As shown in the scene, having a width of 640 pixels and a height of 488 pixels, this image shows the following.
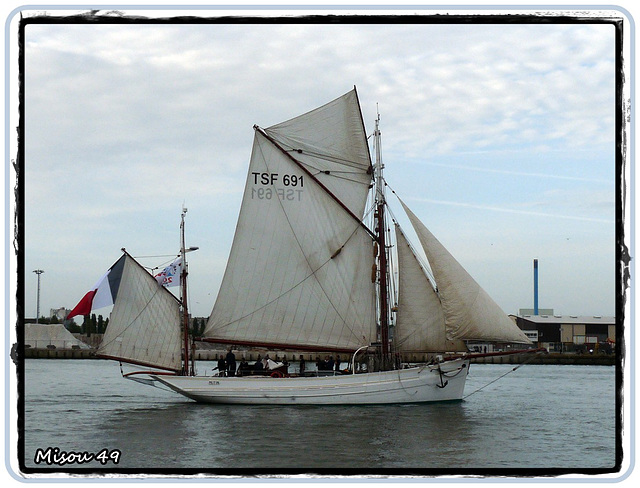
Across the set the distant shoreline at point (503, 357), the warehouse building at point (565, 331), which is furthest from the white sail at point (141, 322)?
the warehouse building at point (565, 331)

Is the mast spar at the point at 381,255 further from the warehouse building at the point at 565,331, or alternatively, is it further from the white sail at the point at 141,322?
the warehouse building at the point at 565,331

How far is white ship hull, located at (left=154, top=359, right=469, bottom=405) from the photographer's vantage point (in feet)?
112

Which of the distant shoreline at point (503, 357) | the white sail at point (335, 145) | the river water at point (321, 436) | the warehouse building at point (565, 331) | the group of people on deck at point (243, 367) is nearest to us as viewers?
the river water at point (321, 436)

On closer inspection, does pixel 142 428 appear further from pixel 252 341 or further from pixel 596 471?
pixel 596 471

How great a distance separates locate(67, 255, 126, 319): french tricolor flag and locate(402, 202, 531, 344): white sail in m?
13.1

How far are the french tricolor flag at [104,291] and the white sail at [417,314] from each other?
38.9ft

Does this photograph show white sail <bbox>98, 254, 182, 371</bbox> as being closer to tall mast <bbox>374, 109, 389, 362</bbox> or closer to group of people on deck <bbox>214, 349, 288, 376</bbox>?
group of people on deck <bbox>214, 349, 288, 376</bbox>

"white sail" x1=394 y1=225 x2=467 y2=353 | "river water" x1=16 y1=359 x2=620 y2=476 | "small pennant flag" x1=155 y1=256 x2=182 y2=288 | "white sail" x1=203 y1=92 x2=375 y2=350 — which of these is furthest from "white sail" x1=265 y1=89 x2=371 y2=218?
"river water" x1=16 y1=359 x2=620 y2=476

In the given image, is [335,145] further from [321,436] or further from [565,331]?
[565,331]

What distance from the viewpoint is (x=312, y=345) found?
34625 mm

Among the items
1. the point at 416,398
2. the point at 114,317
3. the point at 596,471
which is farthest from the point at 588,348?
the point at 596,471

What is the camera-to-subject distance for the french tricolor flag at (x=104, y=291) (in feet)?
109

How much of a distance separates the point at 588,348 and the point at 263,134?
6533 centimetres

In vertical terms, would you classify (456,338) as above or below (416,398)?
above
